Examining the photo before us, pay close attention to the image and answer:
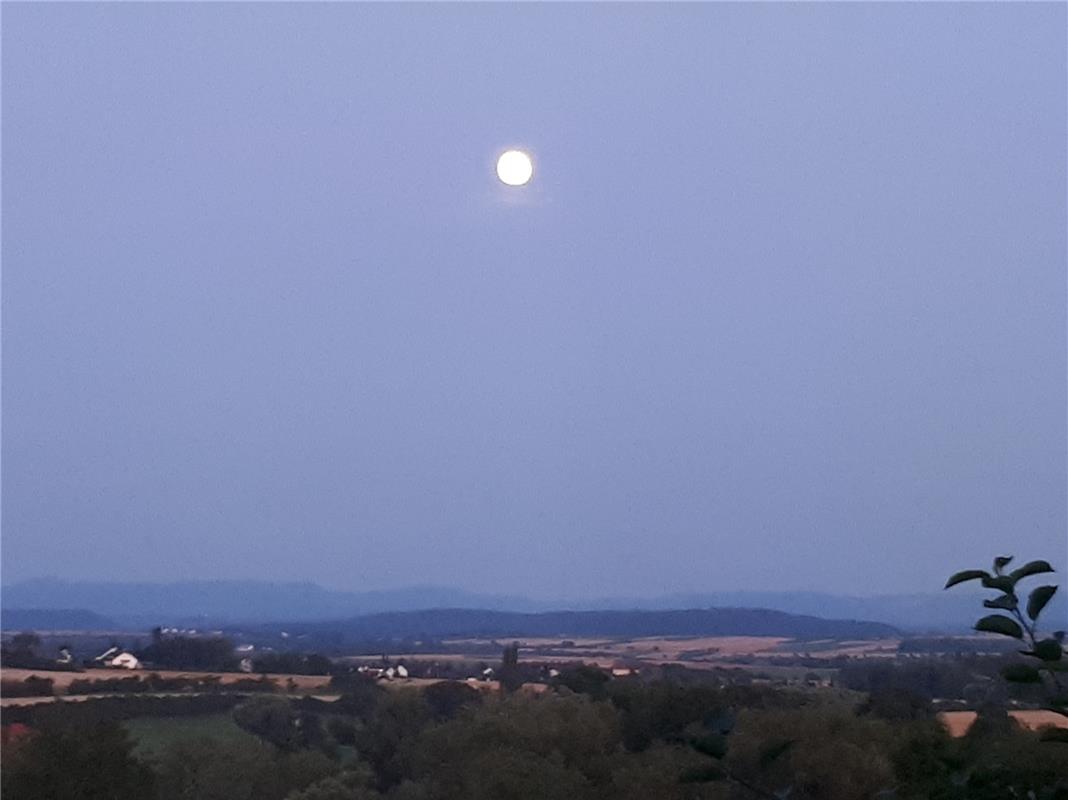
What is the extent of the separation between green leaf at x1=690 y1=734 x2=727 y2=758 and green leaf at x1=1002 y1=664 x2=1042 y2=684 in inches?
34.1

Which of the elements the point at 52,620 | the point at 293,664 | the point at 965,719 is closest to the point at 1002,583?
the point at 965,719

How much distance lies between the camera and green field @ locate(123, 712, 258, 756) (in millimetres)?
14539

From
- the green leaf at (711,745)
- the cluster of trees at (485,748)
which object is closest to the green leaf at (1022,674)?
the green leaf at (711,745)

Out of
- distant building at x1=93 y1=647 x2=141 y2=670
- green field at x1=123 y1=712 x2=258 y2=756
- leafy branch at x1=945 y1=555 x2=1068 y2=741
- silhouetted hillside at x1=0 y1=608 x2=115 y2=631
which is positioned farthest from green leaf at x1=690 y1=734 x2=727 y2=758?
distant building at x1=93 y1=647 x2=141 y2=670

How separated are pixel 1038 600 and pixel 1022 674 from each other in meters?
0.22

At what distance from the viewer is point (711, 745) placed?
3643 millimetres

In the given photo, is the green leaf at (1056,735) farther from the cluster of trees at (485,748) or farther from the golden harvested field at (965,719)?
the cluster of trees at (485,748)

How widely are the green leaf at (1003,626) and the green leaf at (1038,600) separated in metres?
0.06

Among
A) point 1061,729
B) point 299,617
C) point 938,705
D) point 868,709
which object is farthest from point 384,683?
point 1061,729

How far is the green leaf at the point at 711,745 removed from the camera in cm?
363

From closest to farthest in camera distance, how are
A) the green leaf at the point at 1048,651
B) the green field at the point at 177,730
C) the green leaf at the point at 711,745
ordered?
1. the green leaf at the point at 711,745
2. the green leaf at the point at 1048,651
3. the green field at the point at 177,730

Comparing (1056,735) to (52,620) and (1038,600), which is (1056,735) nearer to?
(1038,600)

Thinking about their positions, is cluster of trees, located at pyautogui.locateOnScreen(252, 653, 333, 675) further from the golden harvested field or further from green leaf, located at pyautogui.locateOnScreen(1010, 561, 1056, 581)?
green leaf, located at pyautogui.locateOnScreen(1010, 561, 1056, 581)

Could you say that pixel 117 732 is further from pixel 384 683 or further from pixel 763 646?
pixel 763 646
